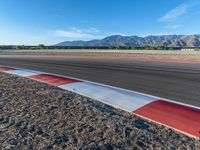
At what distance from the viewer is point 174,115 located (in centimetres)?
414

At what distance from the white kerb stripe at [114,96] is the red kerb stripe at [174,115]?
28 centimetres

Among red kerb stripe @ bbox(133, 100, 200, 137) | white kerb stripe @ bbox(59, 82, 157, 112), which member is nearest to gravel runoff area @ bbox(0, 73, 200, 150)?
red kerb stripe @ bbox(133, 100, 200, 137)

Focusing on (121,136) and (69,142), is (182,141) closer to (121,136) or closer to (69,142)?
(121,136)

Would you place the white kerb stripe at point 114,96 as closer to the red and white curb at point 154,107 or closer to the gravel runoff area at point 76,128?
the red and white curb at point 154,107

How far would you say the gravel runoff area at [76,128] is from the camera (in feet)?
9.69

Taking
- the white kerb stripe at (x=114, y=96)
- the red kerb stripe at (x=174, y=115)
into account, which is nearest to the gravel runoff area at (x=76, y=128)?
the red kerb stripe at (x=174, y=115)

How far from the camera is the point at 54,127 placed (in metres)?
3.50

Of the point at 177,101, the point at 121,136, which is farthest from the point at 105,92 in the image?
the point at 121,136

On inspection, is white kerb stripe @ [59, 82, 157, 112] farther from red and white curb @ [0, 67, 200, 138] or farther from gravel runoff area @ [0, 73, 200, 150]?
gravel runoff area @ [0, 73, 200, 150]

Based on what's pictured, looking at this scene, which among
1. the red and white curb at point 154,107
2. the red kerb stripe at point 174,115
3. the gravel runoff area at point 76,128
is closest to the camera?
the gravel runoff area at point 76,128

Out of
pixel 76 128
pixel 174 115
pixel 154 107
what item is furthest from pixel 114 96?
pixel 76 128

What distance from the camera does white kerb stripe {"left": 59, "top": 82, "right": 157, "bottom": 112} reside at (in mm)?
4874

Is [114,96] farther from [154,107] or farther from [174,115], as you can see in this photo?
[174,115]

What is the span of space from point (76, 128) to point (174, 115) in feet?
6.67
